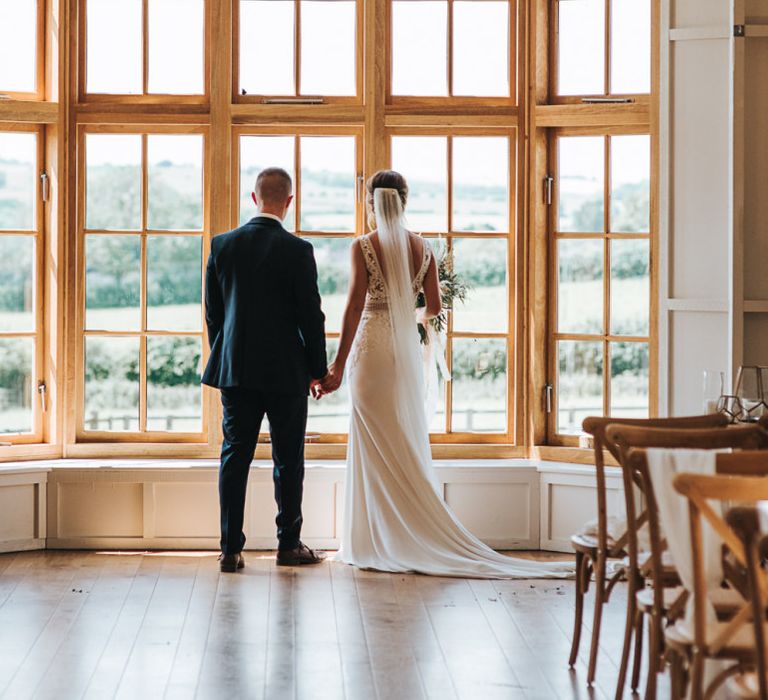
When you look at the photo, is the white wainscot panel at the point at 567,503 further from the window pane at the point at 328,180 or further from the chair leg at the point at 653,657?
the chair leg at the point at 653,657

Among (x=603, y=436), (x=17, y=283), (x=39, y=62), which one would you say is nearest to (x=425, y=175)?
(x=39, y=62)

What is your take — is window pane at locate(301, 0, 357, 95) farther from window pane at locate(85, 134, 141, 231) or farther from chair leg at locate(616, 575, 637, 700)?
chair leg at locate(616, 575, 637, 700)

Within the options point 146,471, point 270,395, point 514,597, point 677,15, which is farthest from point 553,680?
point 677,15

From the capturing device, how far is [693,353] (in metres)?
5.67

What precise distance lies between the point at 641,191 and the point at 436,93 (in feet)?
3.84

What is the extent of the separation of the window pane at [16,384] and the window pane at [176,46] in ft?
4.89

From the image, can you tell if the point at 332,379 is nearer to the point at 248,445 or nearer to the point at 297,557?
the point at 248,445

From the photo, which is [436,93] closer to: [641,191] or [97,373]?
[641,191]

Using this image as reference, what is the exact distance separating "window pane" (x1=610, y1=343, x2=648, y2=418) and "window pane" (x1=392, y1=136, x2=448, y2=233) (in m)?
1.12

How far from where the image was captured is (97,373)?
639 cm

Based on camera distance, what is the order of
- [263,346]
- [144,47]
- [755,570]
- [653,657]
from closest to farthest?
[755,570] < [653,657] < [263,346] < [144,47]

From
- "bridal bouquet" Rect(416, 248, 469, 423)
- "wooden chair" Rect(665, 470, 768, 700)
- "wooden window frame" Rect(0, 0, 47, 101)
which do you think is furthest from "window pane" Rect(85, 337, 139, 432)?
"wooden chair" Rect(665, 470, 768, 700)

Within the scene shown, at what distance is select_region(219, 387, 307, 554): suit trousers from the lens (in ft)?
18.8

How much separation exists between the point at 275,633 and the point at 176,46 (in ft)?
10.6
